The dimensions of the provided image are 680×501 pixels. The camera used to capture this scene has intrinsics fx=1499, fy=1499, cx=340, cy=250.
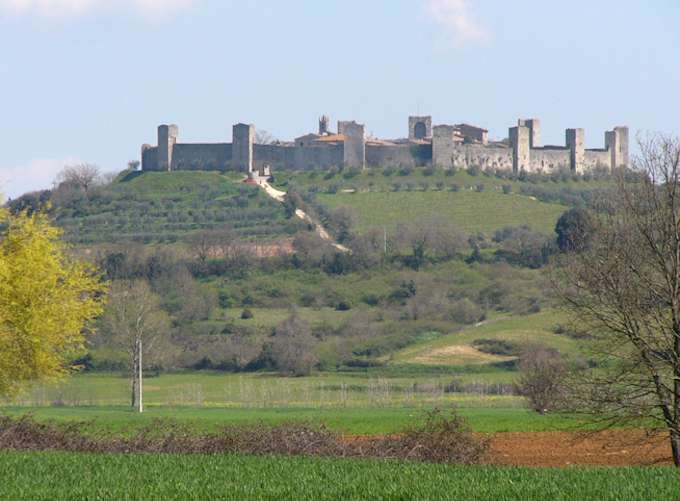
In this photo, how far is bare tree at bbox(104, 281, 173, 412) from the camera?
55.9m

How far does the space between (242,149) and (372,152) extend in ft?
40.1

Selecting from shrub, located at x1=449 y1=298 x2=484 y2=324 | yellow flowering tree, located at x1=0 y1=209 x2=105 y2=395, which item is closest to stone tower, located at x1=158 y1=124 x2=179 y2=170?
shrub, located at x1=449 y1=298 x2=484 y2=324

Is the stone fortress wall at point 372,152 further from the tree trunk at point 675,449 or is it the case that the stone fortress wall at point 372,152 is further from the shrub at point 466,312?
the tree trunk at point 675,449

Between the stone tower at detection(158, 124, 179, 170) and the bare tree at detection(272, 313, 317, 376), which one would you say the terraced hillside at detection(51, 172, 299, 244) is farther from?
the bare tree at detection(272, 313, 317, 376)

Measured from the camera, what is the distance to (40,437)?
26.9 meters

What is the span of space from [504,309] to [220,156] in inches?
→ 2161

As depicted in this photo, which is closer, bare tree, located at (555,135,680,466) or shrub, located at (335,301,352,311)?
bare tree, located at (555,135,680,466)

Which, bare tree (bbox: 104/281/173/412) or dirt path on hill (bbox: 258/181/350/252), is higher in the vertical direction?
dirt path on hill (bbox: 258/181/350/252)

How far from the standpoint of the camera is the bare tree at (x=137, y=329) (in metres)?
55.9

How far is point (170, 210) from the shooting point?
380 ft

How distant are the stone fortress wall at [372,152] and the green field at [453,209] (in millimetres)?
11829

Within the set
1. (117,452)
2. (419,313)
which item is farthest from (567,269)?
A: (419,313)

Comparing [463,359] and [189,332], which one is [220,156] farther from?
[463,359]

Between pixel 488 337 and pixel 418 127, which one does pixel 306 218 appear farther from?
→ pixel 418 127
